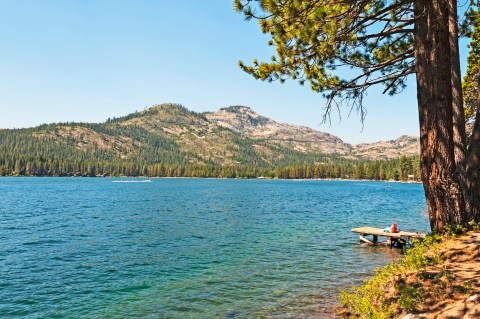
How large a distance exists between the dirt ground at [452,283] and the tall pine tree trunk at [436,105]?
1.31 meters

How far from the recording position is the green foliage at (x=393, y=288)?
979 cm

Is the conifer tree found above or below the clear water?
above

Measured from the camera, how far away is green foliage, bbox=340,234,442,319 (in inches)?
385

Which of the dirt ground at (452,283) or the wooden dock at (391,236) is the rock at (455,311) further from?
the wooden dock at (391,236)

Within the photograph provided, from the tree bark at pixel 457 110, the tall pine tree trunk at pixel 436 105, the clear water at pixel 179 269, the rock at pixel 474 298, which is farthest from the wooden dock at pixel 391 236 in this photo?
the rock at pixel 474 298

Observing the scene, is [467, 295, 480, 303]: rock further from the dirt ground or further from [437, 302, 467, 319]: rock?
[437, 302, 467, 319]: rock

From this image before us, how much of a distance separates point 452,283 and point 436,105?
5327 millimetres

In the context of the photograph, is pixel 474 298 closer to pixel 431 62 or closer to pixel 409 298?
pixel 409 298

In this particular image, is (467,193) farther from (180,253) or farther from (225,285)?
(180,253)

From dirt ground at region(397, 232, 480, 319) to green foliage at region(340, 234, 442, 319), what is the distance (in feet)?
0.79

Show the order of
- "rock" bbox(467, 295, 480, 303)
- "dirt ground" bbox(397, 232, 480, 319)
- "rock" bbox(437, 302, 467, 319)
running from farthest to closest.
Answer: "dirt ground" bbox(397, 232, 480, 319)
"rock" bbox(467, 295, 480, 303)
"rock" bbox(437, 302, 467, 319)

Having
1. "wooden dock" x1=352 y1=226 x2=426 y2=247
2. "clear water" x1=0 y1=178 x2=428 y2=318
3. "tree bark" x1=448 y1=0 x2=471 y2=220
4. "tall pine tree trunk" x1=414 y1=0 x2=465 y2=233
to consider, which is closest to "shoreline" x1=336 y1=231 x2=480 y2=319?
"tall pine tree trunk" x1=414 y1=0 x2=465 y2=233

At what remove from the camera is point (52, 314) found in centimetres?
1606

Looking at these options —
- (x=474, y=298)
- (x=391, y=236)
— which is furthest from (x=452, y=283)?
(x=391, y=236)
